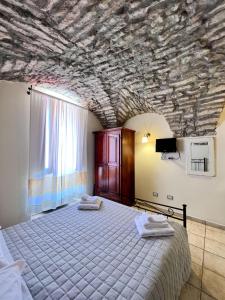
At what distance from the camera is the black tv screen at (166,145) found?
3547 mm

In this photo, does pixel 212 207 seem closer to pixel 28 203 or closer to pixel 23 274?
pixel 23 274

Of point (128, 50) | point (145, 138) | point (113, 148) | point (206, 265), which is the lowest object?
point (206, 265)

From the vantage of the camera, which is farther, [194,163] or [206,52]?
[194,163]

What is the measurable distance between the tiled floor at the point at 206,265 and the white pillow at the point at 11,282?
155 centimetres

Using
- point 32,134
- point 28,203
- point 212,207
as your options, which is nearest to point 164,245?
point 212,207

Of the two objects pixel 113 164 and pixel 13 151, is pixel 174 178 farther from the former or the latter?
pixel 13 151

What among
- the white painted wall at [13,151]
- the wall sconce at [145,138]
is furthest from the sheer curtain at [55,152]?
the wall sconce at [145,138]

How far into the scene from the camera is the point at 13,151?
9.07 feet

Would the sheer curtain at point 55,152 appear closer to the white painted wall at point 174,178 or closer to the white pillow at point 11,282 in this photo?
the white painted wall at point 174,178

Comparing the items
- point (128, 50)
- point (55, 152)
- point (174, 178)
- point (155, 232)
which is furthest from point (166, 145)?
point (55, 152)

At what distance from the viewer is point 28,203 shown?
2975 mm

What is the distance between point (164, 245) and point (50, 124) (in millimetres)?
2941

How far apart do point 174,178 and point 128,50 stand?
2.81 m

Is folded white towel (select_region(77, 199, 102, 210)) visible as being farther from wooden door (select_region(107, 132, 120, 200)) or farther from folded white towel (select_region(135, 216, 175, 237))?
wooden door (select_region(107, 132, 120, 200))
